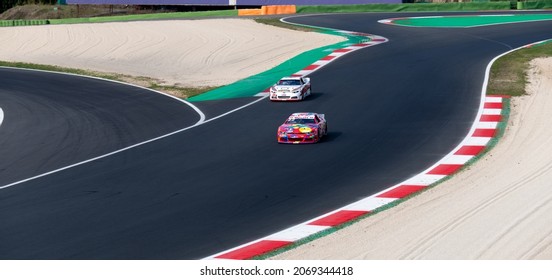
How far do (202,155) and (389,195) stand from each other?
7841mm

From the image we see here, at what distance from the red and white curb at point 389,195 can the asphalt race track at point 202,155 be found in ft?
1.28

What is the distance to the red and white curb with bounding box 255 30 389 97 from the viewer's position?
48.8m

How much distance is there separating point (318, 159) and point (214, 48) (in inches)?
1325

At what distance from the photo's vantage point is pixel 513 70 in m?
45.6

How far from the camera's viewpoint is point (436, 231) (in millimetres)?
20047

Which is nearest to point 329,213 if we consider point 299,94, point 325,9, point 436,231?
point 436,231

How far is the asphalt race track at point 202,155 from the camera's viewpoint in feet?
69.7

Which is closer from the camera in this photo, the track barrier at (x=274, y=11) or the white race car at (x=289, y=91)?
the white race car at (x=289, y=91)

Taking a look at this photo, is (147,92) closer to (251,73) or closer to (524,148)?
(251,73)

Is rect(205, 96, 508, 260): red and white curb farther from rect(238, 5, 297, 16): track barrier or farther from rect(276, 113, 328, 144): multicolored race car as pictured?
rect(238, 5, 297, 16): track barrier

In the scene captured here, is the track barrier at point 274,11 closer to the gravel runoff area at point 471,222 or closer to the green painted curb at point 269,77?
the green painted curb at point 269,77

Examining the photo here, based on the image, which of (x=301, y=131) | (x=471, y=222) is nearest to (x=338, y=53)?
(x=301, y=131)

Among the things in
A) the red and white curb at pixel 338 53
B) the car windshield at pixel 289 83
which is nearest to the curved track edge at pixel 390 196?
the car windshield at pixel 289 83

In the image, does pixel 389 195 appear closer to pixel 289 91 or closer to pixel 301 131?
pixel 301 131
